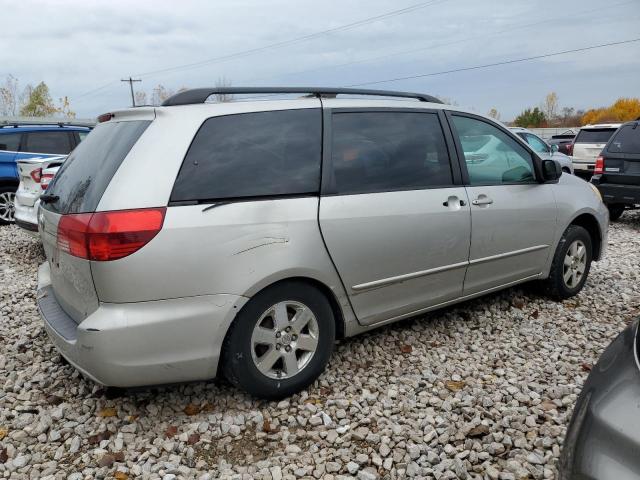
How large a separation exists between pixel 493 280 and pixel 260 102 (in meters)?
2.24

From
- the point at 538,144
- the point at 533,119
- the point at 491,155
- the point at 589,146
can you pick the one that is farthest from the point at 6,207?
the point at 533,119

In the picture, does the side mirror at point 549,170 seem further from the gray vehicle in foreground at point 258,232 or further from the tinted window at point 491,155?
the gray vehicle in foreground at point 258,232

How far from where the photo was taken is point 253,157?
2898 mm

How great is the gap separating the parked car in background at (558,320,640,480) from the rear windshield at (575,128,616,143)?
14.5 m

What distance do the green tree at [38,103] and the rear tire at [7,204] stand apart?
53723 millimetres

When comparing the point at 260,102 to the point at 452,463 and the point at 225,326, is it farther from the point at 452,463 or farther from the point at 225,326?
the point at 452,463

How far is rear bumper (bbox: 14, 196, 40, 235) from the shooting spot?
644 cm

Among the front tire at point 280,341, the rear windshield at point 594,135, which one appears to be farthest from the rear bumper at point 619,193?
the front tire at point 280,341

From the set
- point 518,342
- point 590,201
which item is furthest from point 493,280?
point 590,201

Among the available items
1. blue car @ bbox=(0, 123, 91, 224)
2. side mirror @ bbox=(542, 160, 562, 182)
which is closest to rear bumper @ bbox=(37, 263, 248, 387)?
side mirror @ bbox=(542, 160, 562, 182)

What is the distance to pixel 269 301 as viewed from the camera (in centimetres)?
284

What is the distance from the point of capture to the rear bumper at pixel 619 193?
27.8 ft

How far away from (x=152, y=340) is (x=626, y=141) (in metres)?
8.81

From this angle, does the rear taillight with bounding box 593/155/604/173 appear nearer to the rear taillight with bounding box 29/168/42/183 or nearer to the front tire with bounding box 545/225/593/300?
the front tire with bounding box 545/225/593/300
